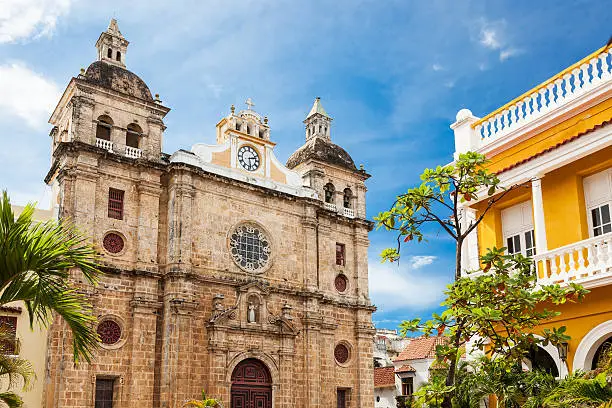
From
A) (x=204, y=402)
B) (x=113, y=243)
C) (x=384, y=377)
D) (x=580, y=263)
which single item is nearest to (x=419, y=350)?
(x=384, y=377)

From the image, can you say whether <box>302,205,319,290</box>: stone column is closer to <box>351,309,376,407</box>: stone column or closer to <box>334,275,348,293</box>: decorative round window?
<box>334,275,348,293</box>: decorative round window

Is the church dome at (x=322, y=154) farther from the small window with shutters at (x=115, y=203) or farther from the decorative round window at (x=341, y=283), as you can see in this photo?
the small window with shutters at (x=115, y=203)

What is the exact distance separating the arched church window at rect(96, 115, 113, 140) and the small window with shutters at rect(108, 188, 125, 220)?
2.12 meters

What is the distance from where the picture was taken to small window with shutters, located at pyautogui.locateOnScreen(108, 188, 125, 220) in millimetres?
21141

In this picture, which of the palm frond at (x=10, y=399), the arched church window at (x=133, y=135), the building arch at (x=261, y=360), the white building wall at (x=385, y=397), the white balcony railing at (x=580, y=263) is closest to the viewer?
the palm frond at (x=10, y=399)

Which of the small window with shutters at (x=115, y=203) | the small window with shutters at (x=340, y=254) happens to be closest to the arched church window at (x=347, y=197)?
the small window with shutters at (x=340, y=254)

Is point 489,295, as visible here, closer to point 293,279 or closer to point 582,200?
point 582,200

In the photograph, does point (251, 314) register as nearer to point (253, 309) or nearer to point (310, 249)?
point (253, 309)

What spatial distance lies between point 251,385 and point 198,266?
14.5 feet

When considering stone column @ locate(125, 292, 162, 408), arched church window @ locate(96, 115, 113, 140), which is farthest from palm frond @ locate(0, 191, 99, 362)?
arched church window @ locate(96, 115, 113, 140)

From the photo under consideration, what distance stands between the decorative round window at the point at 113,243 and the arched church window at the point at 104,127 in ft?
11.8

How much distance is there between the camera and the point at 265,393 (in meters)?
22.3

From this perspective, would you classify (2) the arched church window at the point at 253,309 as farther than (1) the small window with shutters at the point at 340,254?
No

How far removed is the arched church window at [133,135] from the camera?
74.2 feet
